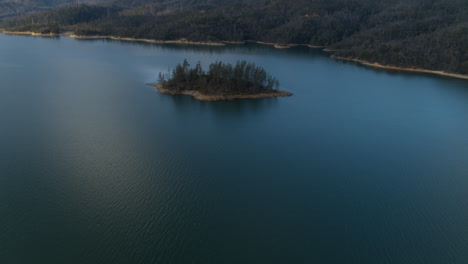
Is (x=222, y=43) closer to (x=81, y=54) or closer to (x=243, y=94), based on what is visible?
(x=81, y=54)

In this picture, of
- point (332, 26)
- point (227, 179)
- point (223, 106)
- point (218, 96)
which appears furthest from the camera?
point (332, 26)

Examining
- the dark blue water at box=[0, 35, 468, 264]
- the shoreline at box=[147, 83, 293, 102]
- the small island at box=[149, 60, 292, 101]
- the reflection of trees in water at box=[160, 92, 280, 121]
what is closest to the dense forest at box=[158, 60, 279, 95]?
the small island at box=[149, 60, 292, 101]

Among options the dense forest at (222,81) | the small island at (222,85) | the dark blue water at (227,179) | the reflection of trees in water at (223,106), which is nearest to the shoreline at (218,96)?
the small island at (222,85)

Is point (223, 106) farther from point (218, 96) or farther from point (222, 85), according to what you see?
point (222, 85)

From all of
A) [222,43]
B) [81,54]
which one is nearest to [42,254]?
[81,54]

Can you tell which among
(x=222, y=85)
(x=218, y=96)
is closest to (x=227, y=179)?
(x=218, y=96)

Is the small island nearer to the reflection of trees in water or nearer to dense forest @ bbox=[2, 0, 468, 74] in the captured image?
the reflection of trees in water
